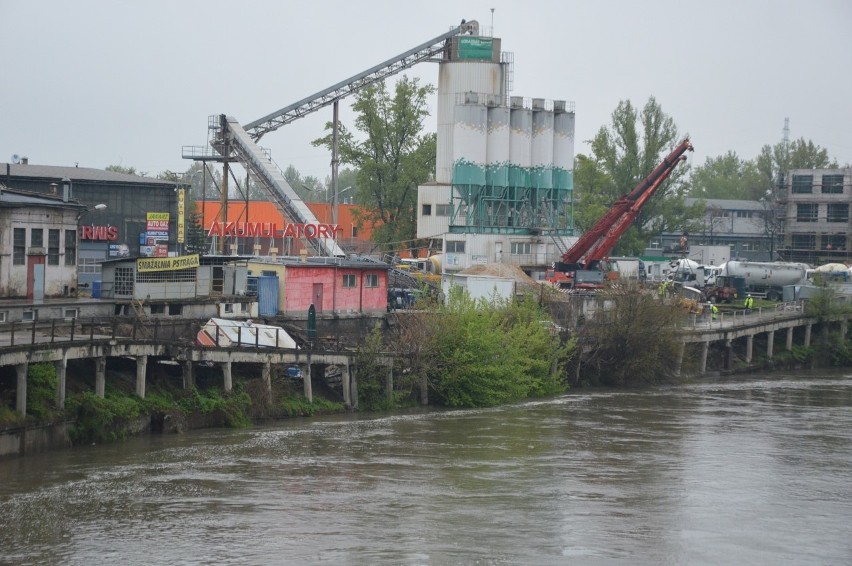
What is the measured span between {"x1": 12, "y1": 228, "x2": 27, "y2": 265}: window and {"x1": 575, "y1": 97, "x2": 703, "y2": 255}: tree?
70110 mm

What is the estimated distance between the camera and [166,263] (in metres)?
53.4

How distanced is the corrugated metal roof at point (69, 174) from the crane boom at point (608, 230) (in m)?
28.5

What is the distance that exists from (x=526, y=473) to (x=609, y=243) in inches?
1956

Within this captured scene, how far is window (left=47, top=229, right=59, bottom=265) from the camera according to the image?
5222 cm

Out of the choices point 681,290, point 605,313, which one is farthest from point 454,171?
point 605,313

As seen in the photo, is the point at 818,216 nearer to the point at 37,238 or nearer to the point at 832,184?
the point at 832,184

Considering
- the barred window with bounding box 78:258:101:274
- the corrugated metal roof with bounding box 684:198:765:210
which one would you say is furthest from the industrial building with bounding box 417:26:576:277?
the corrugated metal roof with bounding box 684:198:765:210

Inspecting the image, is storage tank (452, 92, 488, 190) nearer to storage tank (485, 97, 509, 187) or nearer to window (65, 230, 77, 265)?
storage tank (485, 97, 509, 187)

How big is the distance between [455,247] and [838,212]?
53556mm

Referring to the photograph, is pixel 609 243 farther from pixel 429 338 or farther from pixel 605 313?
pixel 429 338

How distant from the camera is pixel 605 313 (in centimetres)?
6662

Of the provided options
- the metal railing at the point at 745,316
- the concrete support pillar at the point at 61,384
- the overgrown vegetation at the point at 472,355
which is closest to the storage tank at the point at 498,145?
the metal railing at the point at 745,316

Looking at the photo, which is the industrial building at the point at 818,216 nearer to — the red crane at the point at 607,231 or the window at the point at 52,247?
the red crane at the point at 607,231

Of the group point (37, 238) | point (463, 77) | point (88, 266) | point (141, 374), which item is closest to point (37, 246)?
point (37, 238)
